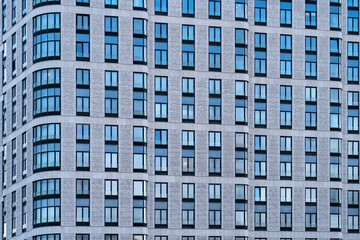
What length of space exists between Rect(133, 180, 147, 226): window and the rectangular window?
14978 mm

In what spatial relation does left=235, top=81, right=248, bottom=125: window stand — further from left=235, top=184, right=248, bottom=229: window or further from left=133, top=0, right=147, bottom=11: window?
left=133, top=0, right=147, bottom=11: window

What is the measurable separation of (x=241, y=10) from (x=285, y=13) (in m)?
6.31

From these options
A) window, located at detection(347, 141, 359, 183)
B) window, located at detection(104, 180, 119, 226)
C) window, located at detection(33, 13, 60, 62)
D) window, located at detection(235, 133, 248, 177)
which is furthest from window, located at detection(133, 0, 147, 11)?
window, located at detection(347, 141, 359, 183)

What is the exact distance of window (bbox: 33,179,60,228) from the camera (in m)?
148

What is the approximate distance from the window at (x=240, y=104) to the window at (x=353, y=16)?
58.4ft

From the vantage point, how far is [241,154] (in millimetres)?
157375

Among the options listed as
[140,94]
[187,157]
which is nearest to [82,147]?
[140,94]

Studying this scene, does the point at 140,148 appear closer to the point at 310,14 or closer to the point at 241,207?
the point at 241,207

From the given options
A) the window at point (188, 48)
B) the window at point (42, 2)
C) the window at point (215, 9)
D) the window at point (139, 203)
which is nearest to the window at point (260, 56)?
the window at point (215, 9)

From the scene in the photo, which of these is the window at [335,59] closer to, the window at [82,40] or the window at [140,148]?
the window at [140,148]

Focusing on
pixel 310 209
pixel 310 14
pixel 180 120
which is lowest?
pixel 310 209

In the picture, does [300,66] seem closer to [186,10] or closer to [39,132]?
[186,10]

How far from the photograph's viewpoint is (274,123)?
15988 centimetres

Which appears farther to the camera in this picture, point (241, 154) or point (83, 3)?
point (241, 154)
